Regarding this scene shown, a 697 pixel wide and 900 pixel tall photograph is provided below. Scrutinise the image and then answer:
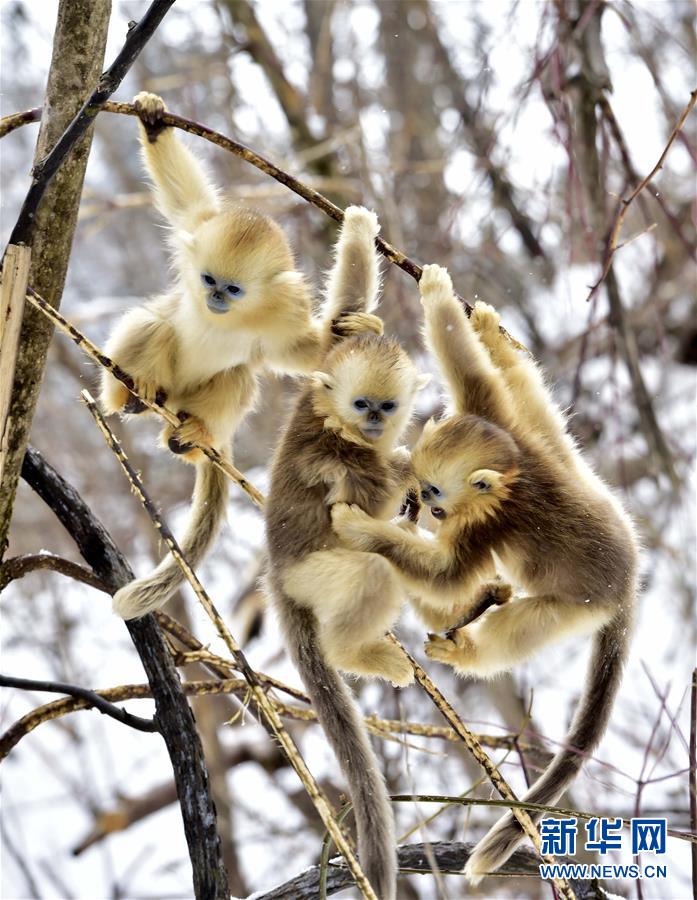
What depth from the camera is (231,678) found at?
3281mm

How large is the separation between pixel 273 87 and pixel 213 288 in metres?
4.18

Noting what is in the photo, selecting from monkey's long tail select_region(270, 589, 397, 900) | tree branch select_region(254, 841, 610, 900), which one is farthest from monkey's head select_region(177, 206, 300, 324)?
tree branch select_region(254, 841, 610, 900)

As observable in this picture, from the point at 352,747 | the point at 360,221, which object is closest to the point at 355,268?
the point at 360,221

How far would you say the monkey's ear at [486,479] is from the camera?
2.80 meters

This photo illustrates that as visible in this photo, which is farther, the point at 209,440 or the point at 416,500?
the point at 209,440

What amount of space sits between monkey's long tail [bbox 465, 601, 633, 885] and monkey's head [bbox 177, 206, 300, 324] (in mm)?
1738

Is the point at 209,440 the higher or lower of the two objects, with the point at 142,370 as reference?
lower

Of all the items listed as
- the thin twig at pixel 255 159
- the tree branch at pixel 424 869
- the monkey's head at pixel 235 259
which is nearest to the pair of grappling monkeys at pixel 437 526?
the thin twig at pixel 255 159

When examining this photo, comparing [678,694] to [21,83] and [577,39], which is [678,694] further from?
[21,83]

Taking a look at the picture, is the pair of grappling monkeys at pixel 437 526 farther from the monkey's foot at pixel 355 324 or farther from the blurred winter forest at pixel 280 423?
the blurred winter forest at pixel 280 423

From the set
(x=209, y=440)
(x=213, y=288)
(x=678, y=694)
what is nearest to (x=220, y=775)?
(x=678, y=694)

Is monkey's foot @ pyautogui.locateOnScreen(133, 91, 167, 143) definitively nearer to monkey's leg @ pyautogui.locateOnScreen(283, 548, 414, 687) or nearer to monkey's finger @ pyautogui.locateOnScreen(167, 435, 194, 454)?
monkey's finger @ pyautogui.locateOnScreen(167, 435, 194, 454)

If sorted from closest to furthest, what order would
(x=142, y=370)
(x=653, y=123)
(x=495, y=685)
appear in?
(x=142, y=370), (x=495, y=685), (x=653, y=123)

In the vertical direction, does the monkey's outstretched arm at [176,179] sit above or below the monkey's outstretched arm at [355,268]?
above
